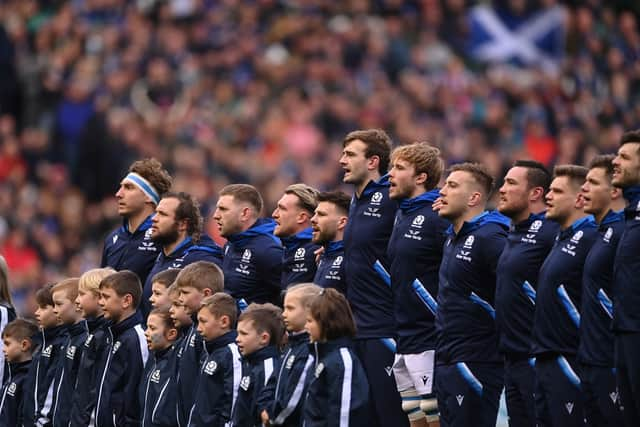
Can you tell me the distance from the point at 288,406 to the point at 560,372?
169 centimetres

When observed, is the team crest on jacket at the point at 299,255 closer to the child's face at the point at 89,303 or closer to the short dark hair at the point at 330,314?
the child's face at the point at 89,303

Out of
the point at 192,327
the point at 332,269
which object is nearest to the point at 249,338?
the point at 192,327

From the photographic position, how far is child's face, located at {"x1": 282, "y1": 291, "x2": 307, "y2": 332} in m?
10.7

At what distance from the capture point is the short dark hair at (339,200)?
39.2ft

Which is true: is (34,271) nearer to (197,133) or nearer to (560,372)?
(197,133)

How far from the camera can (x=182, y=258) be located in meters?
12.8

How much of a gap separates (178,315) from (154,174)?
83.8 inches

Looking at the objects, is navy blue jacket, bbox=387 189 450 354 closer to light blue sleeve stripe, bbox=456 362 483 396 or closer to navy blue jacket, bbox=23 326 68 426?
light blue sleeve stripe, bbox=456 362 483 396

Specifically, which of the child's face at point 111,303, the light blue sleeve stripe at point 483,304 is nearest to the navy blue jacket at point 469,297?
the light blue sleeve stripe at point 483,304

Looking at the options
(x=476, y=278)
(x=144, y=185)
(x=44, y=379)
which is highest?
(x=144, y=185)

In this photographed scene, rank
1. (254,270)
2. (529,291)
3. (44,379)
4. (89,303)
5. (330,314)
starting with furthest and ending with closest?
(44,379) < (89,303) < (254,270) < (529,291) < (330,314)

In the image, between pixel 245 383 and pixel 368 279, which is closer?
pixel 245 383

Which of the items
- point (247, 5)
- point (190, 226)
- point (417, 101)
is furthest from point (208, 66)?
point (190, 226)

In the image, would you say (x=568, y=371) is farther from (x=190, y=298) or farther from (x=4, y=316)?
(x=4, y=316)
